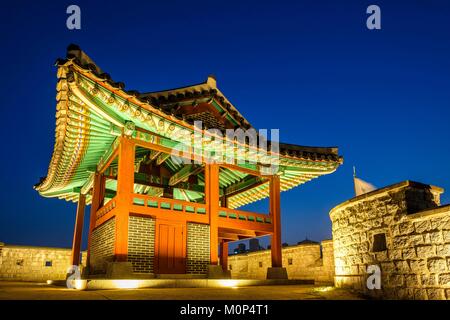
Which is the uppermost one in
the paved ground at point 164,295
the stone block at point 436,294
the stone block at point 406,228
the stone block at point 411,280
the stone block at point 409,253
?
the stone block at point 406,228

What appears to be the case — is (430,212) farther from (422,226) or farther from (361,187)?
(361,187)

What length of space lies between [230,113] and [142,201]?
5.93 metres

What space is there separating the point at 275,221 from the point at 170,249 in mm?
4962

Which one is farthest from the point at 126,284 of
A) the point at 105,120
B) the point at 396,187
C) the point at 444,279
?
the point at 444,279

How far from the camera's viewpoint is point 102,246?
39.5 ft

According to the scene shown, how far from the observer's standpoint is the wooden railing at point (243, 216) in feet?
43.4

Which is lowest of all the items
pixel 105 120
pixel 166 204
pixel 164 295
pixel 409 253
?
pixel 164 295

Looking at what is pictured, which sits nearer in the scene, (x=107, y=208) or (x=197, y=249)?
(x=107, y=208)

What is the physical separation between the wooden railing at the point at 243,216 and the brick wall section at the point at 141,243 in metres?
2.90

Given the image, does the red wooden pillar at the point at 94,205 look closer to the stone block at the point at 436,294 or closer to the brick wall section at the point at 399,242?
the brick wall section at the point at 399,242

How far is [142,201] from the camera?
11.1 m

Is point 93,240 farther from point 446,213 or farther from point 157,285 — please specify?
point 446,213

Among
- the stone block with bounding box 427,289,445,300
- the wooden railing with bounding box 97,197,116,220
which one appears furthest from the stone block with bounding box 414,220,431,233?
the wooden railing with bounding box 97,197,116,220

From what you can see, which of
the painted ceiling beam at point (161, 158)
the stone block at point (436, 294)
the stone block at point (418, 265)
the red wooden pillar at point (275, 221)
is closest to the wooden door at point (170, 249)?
the painted ceiling beam at point (161, 158)
